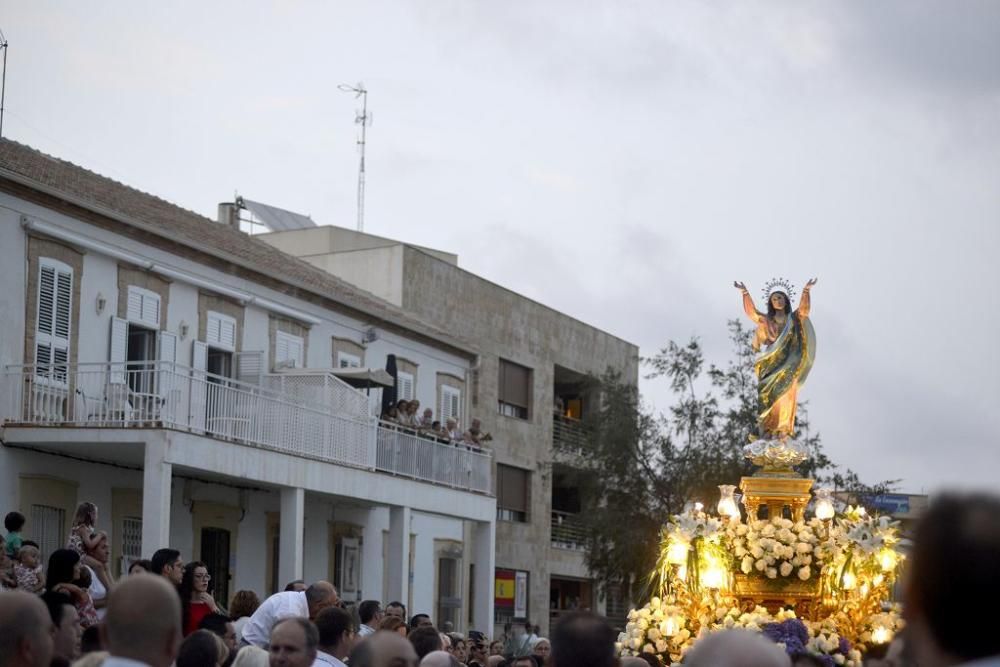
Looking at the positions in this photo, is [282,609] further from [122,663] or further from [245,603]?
[122,663]

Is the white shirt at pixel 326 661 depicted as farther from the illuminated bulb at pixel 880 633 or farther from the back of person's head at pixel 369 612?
the illuminated bulb at pixel 880 633

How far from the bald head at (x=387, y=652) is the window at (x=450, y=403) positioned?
28.9 metres

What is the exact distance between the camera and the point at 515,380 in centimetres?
4316

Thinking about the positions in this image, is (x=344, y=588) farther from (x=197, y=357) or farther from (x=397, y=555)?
(x=197, y=357)

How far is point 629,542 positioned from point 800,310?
21.5 m

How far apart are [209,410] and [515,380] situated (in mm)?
19472

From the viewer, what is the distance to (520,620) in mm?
39281

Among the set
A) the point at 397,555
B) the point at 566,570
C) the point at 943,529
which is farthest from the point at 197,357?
the point at 943,529

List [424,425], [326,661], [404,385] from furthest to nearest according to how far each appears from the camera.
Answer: [404,385] < [424,425] < [326,661]

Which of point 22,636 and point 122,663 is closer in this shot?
point 122,663

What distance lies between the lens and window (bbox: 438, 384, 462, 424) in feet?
118

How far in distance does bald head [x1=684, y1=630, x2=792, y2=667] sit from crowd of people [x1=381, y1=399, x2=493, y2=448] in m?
25.0

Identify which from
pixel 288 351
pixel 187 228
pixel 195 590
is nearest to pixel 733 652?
pixel 195 590

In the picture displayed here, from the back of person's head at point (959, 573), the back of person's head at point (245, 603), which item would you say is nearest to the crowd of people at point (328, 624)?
the back of person's head at point (959, 573)
